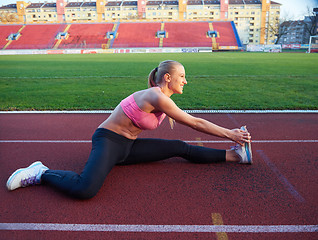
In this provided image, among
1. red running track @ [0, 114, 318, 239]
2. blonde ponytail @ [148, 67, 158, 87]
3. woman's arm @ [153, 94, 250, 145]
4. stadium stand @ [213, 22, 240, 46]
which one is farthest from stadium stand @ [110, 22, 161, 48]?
woman's arm @ [153, 94, 250, 145]

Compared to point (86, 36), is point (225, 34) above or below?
below

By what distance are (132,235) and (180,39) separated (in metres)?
56.7

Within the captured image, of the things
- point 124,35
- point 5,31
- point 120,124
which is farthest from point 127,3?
point 120,124

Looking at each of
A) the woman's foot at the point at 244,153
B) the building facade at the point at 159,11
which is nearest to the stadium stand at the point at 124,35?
the building facade at the point at 159,11

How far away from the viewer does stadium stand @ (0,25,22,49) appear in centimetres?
5913

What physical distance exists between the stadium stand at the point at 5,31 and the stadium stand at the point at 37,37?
6.42 ft

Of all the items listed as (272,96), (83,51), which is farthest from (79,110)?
(83,51)

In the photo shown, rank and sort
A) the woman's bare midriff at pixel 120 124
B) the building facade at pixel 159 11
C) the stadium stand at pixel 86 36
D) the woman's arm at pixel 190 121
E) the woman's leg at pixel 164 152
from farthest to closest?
the building facade at pixel 159 11 → the stadium stand at pixel 86 36 → the woman's leg at pixel 164 152 → the woman's bare midriff at pixel 120 124 → the woman's arm at pixel 190 121

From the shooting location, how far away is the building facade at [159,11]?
98312 mm

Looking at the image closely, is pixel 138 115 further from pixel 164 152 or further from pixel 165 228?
pixel 165 228

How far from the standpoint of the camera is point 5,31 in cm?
6303

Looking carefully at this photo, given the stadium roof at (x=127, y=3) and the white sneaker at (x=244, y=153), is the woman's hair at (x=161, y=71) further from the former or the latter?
the stadium roof at (x=127, y=3)

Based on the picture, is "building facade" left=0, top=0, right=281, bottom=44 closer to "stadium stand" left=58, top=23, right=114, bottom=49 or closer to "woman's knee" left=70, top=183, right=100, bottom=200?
"stadium stand" left=58, top=23, right=114, bottom=49

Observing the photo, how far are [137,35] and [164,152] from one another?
58462mm
